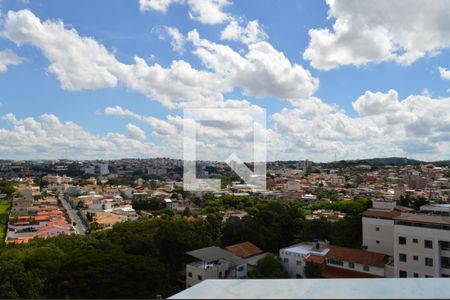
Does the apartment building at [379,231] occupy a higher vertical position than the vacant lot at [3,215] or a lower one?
higher

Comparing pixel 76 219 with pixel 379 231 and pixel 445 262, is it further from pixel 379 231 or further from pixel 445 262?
pixel 445 262

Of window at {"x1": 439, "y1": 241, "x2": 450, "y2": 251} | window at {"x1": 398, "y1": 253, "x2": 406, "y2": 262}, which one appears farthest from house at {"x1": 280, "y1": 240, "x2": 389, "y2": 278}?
window at {"x1": 439, "y1": 241, "x2": 450, "y2": 251}

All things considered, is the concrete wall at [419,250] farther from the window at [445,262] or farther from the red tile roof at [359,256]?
the red tile roof at [359,256]

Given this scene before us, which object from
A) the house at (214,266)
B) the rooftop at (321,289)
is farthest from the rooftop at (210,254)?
the rooftop at (321,289)

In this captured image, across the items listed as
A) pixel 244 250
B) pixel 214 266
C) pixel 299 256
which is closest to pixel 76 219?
pixel 244 250

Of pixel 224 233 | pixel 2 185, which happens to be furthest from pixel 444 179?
pixel 2 185

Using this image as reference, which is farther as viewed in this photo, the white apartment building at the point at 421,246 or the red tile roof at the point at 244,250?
the red tile roof at the point at 244,250
